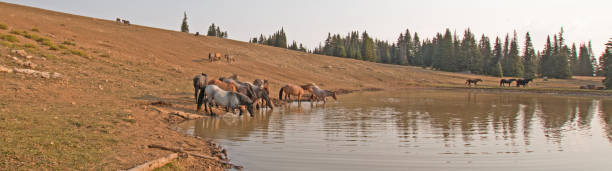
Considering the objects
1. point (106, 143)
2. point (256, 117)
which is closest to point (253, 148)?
point (106, 143)

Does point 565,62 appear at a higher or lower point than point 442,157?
higher

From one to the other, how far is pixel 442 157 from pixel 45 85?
1878cm

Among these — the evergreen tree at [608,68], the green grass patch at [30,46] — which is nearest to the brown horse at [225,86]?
the green grass patch at [30,46]

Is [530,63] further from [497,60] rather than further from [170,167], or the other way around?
[170,167]

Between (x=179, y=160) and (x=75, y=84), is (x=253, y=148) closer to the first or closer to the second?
(x=179, y=160)

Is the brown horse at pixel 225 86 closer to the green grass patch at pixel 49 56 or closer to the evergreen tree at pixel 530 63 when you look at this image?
the green grass patch at pixel 49 56

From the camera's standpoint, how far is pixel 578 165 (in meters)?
9.34

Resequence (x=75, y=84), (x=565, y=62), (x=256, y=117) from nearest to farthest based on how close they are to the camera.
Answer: (x=256, y=117), (x=75, y=84), (x=565, y=62)

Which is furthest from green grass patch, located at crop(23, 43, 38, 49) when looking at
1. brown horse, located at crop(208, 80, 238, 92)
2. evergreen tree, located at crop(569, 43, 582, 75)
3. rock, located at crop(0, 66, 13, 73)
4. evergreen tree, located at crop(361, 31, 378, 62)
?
evergreen tree, located at crop(569, 43, 582, 75)

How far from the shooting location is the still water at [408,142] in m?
9.36

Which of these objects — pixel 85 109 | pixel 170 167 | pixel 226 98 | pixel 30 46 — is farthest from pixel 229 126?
pixel 30 46

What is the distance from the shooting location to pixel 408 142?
1216cm

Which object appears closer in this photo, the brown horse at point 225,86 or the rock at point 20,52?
the brown horse at point 225,86


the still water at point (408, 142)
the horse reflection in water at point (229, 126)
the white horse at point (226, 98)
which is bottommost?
the still water at point (408, 142)
